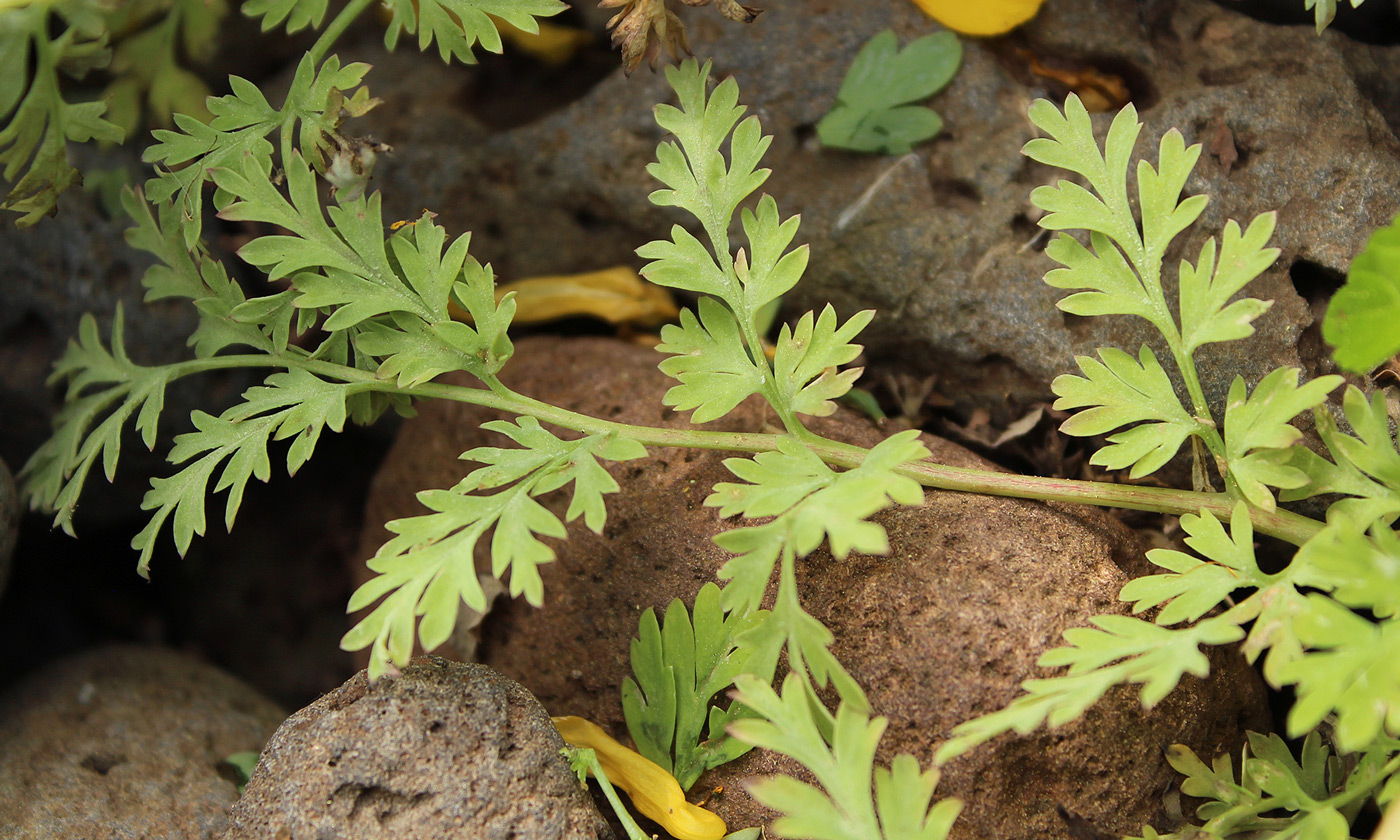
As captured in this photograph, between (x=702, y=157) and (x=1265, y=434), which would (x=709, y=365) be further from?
(x=1265, y=434)

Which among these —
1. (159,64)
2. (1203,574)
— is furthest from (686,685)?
(159,64)

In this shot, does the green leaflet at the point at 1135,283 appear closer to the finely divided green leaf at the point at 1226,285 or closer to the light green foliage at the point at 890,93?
the finely divided green leaf at the point at 1226,285

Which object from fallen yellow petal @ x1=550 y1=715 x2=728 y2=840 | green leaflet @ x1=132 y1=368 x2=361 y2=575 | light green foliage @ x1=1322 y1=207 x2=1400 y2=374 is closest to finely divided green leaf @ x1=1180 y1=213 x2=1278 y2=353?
light green foliage @ x1=1322 y1=207 x2=1400 y2=374

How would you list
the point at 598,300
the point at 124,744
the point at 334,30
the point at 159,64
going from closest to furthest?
the point at 334,30 → the point at 124,744 → the point at 159,64 → the point at 598,300

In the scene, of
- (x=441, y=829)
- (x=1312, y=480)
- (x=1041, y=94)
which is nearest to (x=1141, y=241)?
(x=1312, y=480)

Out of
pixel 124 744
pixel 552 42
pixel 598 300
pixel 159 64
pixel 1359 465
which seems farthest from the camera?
pixel 552 42

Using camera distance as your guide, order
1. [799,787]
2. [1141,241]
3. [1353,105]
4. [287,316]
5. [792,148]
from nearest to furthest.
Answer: [799,787] < [1141,241] < [287,316] < [1353,105] < [792,148]

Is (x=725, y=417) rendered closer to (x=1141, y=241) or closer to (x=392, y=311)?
(x=392, y=311)

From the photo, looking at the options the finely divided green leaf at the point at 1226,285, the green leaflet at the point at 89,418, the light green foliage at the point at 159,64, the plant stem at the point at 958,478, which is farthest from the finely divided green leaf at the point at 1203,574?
the light green foliage at the point at 159,64
